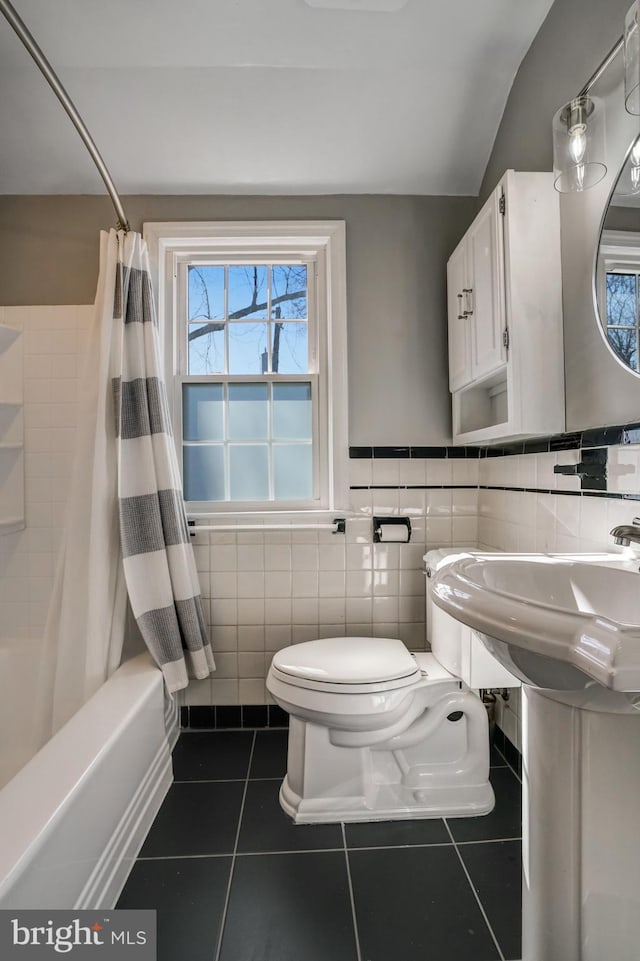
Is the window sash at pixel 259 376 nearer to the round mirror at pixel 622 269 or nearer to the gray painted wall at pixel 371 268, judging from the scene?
the gray painted wall at pixel 371 268

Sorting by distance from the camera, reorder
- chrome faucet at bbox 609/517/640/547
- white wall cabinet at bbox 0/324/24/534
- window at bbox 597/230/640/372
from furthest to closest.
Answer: white wall cabinet at bbox 0/324/24/534 < window at bbox 597/230/640/372 < chrome faucet at bbox 609/517/640/547

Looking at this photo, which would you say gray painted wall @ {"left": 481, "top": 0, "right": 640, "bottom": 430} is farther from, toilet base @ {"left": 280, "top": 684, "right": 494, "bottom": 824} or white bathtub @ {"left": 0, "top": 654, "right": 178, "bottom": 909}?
white bathtub @ {"left": 0, "top": 654, "right": 178, "bottom": 909}

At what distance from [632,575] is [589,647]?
0.44 m

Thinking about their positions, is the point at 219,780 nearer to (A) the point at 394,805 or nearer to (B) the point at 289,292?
(A) the point at 394,805

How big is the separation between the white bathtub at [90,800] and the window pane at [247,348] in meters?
1.27

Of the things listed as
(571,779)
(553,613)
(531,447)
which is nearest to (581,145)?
(531,447)

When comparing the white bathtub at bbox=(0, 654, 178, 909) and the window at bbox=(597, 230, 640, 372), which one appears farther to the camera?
the window at bbox=(597, 230, 640, 372)

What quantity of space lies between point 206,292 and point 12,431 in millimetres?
1001

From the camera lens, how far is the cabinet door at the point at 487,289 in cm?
145

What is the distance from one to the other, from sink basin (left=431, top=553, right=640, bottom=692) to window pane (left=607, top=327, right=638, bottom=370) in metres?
0.47

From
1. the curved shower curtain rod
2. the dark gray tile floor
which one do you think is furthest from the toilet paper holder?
the curved shower curtain rod

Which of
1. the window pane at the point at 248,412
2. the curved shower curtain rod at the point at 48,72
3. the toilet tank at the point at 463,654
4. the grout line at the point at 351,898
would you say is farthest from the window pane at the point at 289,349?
the grout line at the point at 351,898

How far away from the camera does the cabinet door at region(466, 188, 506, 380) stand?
4.75ft

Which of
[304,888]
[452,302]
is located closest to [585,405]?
[452,302]
